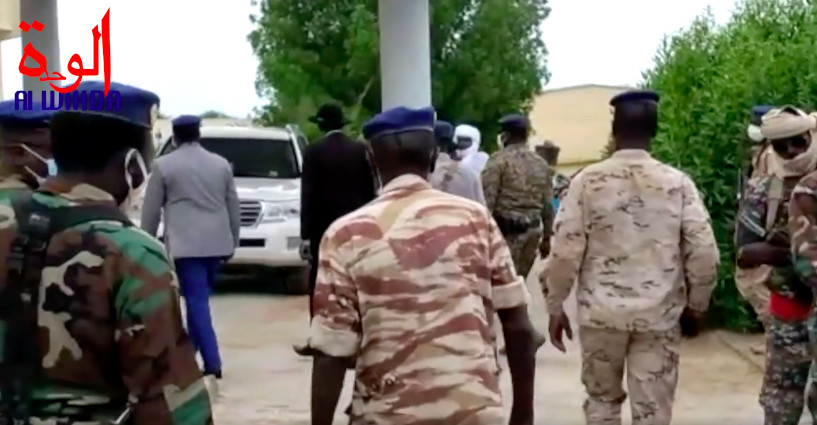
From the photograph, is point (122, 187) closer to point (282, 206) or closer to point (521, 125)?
point (521, 125)

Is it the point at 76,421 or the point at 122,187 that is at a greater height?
the point at 122,187

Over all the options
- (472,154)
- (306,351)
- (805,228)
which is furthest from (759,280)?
(472,154)

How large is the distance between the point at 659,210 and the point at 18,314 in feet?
11.3

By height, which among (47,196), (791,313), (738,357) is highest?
(47,196)

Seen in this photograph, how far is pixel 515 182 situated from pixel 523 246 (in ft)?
1.64

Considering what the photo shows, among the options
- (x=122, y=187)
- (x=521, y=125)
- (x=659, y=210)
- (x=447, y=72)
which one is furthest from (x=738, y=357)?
(x=447, y=72)

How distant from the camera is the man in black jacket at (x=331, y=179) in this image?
348 inches

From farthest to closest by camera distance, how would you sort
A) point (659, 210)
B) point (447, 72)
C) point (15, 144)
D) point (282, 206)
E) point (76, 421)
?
point (447, 72)
point (282, 206)
point (659, 210)
point (15, 144)
point (76, 421)

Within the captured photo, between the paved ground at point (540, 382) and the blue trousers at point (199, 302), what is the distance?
0.34 metres

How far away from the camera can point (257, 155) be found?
16.1m

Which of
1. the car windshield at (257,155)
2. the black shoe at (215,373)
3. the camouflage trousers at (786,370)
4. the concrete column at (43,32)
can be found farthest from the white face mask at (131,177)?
the concrete column at (43,32)

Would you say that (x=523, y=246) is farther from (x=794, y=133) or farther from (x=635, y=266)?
(x=635, y=266)

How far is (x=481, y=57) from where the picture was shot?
109ft

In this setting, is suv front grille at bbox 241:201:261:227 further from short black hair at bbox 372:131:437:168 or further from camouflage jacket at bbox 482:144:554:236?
short black hair at bbox 372:131:437:168
